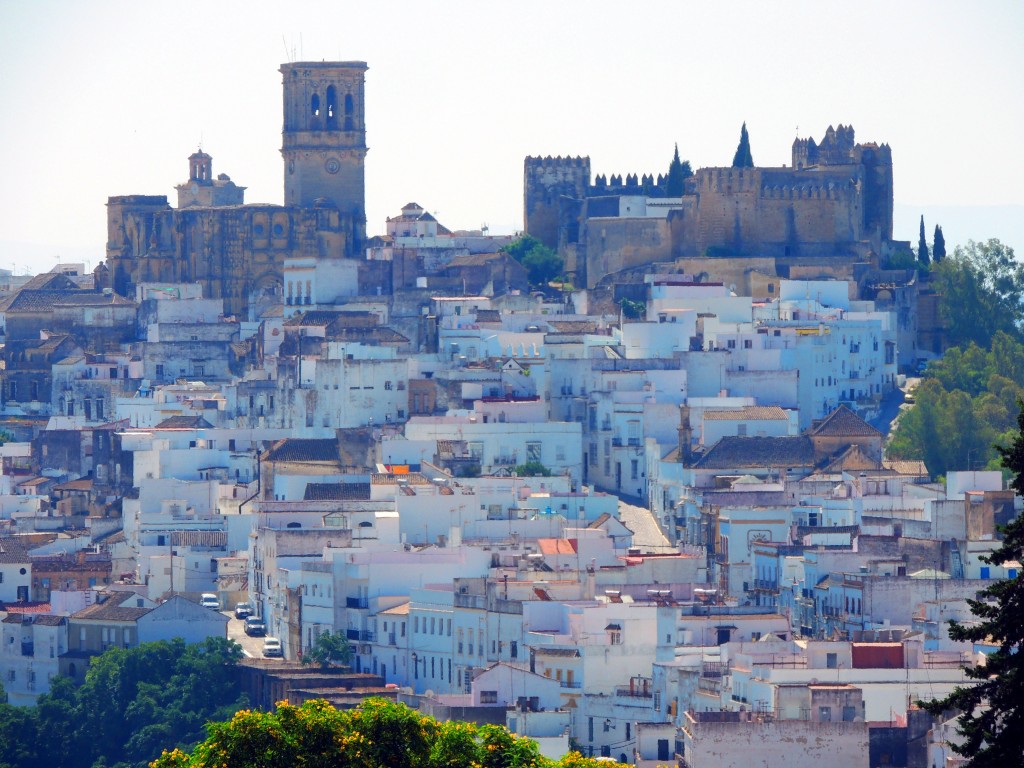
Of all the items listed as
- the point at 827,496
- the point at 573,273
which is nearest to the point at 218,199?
the point at 573,273

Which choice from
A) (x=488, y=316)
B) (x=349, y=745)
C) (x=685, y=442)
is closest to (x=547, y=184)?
(x=488, y=316)

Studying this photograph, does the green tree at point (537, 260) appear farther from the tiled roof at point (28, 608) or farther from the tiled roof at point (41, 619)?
the tiled roof at point (41, 619)

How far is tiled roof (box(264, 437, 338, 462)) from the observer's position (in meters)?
82.2

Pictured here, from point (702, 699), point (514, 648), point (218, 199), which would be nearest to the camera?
point (702, 699)

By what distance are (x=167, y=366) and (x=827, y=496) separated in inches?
1238

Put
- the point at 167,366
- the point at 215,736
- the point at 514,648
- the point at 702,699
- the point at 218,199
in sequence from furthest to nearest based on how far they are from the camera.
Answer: the point at 218,199
the point at 167,366
the point at 514,648
the point at 702,699
the point at 215,736

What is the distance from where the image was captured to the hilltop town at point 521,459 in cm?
6200

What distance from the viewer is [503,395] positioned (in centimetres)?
8862

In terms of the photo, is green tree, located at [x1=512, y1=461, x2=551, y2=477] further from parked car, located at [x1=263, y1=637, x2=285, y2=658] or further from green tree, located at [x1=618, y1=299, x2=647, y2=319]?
green tree, located at [x1=618, y1=299, x2=647, y2=319]

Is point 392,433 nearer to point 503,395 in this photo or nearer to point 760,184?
point 503,395

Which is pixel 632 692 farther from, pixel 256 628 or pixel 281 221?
pixel 281 221

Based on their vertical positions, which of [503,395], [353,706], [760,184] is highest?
[760,184]

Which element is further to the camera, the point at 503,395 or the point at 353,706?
the point at 503,395

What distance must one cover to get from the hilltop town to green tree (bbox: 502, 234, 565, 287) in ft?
1.21
